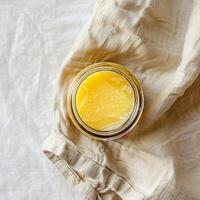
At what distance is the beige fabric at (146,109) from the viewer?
2.29 feet

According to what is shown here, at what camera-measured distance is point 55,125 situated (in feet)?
2.33

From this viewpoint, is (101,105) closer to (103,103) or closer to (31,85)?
(103,103)

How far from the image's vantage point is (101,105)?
69cm

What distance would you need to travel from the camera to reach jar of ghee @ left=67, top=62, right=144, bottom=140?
69 centimetres

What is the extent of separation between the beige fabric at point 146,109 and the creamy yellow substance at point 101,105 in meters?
0.03

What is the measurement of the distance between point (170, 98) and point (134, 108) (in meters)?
0.05

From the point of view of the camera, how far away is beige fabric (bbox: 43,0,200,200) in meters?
0.70

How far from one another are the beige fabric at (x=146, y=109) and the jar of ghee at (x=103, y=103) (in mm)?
18

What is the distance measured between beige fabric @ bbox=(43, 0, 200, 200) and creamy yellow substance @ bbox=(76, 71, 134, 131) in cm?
3

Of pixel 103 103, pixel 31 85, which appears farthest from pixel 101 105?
pixel 31 85

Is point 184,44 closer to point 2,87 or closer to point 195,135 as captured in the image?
point 195,135

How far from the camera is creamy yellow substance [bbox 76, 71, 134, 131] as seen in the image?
693 mm

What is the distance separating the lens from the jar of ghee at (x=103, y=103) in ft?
2.27

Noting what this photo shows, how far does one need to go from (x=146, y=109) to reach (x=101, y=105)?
2.4 inches
